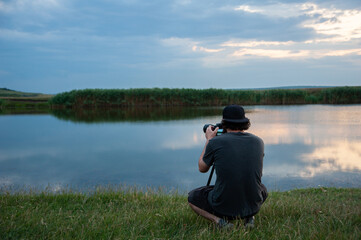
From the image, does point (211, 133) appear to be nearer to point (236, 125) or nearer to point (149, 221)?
point (236, 125)

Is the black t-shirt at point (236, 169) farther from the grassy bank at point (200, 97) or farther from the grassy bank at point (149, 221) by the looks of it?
the grassy bank at point (200, 97)

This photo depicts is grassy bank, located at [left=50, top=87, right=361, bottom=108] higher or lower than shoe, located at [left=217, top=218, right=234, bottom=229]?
higher

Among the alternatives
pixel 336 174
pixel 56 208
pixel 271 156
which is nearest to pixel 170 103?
pixel 271 156

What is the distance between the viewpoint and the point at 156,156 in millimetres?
9570

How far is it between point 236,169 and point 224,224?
57cm

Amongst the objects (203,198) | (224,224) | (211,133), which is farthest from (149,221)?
(211,133)

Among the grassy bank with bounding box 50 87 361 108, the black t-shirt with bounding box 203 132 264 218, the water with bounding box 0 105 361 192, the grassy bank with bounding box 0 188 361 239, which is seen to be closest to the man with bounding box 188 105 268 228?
the black t-shirt with bounding box 203 132 264 218

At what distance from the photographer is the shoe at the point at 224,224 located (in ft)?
9.15

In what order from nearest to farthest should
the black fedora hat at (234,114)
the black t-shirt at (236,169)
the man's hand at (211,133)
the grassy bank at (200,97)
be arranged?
the black t-shirt at (236,169), the black fedora hat at (234,114), the man's hand at (211,133), the grassy bank at (200,97)

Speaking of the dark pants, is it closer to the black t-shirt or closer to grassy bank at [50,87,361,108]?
the black t-shirt

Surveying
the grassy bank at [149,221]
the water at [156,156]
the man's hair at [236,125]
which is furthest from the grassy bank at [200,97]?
the man's hair at [236,125]

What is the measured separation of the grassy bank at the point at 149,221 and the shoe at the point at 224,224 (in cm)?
7

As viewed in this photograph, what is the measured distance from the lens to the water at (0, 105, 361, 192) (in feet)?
22.4

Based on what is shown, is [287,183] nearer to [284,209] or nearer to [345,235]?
[284,209]
